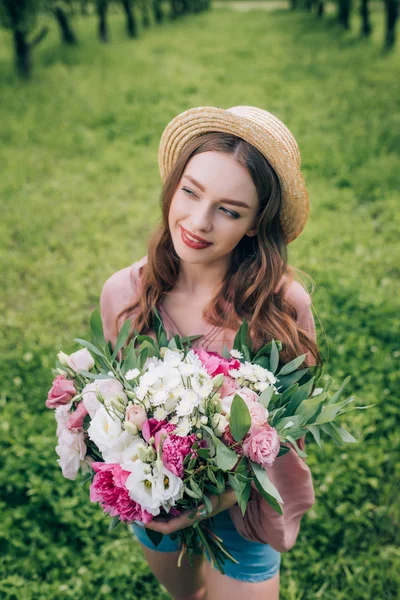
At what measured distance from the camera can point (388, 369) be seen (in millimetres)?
4184

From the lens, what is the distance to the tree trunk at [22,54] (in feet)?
33.3

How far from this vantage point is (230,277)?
228 cm

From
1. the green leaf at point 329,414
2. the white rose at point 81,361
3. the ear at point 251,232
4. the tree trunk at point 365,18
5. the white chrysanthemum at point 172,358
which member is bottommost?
the tree trunk at point 365,18

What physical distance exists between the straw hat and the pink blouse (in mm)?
396

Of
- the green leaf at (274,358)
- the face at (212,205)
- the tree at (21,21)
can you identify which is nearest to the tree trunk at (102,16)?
the tree at (21,21)

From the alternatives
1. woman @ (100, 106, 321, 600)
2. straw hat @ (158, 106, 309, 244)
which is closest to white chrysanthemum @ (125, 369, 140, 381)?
woman @ (100, 106, 321, 600)

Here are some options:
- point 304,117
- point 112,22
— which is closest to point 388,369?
point 304,117

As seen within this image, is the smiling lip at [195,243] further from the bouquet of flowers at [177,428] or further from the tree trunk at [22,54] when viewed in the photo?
the tree trunk at [22,54]

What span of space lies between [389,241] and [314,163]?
77.0 inches

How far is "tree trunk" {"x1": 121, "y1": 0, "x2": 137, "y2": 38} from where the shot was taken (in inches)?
579

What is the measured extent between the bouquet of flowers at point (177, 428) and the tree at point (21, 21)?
966 cm

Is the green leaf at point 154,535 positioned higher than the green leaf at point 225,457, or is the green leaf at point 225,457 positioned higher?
the green leaf at point 225,457

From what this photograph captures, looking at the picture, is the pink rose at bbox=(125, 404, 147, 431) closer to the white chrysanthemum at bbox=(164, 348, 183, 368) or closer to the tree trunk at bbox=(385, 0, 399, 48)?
the white chrysanthemum at bbox=(164, 348, 183, 368)

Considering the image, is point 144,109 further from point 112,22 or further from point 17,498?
point 112,22
